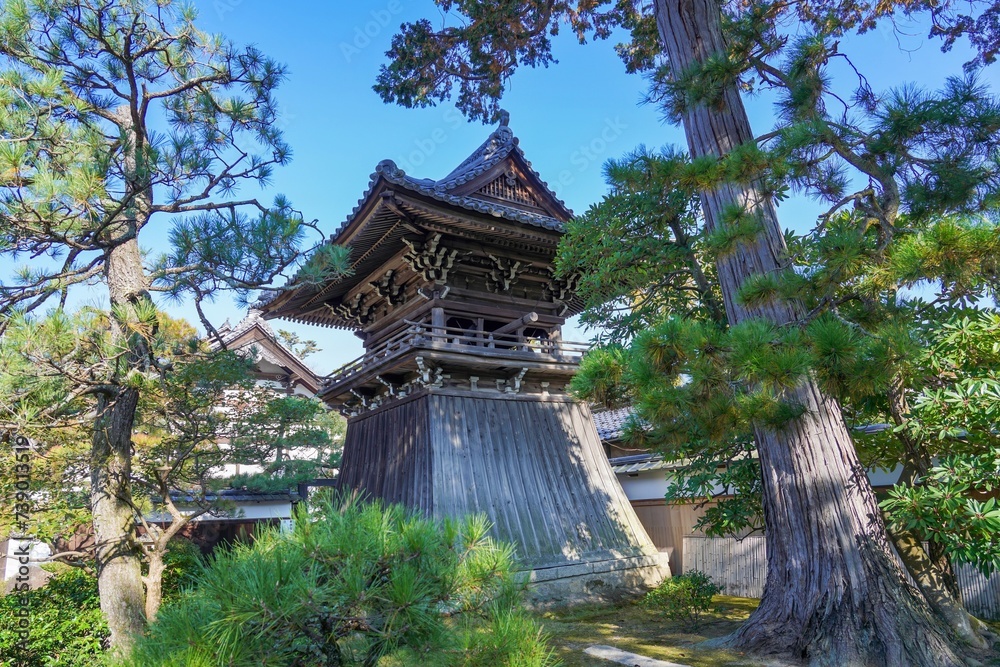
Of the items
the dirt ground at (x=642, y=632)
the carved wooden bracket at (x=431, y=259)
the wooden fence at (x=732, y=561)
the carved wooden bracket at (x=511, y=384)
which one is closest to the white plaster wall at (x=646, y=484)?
the wooden fence at (x=732, y=561)

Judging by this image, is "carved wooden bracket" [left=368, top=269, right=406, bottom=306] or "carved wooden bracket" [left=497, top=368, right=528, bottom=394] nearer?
"carved wooden bracket" [left=497, top=368, right=528, bottom=394]

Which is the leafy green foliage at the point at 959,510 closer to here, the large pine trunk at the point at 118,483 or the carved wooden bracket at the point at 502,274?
the large pine trunk at the point at 118,483

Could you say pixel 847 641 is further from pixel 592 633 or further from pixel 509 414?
pixel 509 414

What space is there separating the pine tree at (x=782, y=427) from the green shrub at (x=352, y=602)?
1.82 metres

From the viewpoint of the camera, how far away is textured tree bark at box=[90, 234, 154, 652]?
579cm

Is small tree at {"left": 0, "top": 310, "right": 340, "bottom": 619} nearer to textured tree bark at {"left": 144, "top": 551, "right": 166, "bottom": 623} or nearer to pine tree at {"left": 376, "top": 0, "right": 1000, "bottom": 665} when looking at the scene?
Answer: textured tree bark at {"left": 144, "top": 551, "right": 166, "bottom": 623}

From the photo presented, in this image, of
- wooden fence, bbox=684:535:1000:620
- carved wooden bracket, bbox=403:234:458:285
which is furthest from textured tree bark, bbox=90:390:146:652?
wooden fence, bbox=684:535:1000:620

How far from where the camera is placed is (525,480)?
998cm

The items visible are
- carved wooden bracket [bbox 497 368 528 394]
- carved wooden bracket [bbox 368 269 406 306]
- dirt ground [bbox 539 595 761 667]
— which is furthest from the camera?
carved wooden bracket [bbox 368 269 406 306]

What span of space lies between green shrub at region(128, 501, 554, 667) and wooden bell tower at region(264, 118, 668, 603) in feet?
19.3

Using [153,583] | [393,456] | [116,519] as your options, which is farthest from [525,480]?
[116,519]

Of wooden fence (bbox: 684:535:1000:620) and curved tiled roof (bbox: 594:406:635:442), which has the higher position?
curved tiled roof (bbox: 594:406:635:442)

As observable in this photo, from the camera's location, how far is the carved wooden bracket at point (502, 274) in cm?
1084

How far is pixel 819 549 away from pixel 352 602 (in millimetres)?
4269
